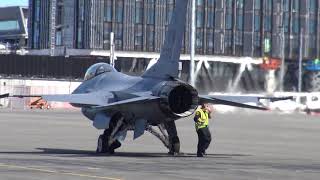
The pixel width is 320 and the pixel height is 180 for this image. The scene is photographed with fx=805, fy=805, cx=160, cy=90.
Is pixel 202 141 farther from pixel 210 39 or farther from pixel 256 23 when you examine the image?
pixel 210 39

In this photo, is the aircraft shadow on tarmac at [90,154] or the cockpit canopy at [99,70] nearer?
the aircraft shadow on tarmac at [90,154]

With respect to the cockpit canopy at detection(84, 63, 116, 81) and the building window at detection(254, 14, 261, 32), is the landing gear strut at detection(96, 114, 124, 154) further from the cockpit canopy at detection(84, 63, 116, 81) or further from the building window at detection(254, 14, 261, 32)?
the building window at detection(254, 14, 261, 32)

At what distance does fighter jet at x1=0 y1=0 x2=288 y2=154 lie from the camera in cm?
2745

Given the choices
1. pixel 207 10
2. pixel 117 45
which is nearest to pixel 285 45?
pixel 207 10

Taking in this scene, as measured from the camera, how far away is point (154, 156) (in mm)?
28625

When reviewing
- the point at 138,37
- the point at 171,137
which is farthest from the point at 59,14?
the point at 171,137

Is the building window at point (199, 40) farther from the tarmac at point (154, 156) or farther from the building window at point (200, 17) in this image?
the tarmac at point (154, 156)

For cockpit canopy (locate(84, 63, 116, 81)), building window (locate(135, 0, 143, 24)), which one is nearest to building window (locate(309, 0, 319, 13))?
building window (locate(135, 0, 143, 24))

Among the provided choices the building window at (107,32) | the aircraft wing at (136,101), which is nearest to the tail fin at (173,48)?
the aircraft wing at (136,101)

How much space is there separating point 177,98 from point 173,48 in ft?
7.39

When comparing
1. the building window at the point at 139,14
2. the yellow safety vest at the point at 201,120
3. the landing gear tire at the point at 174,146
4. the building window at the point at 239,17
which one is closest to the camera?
the yellow safety vest at the point at 201,120

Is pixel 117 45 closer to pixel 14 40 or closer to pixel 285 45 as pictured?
pixel 285 45

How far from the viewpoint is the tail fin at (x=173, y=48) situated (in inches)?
1128

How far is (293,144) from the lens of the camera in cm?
3925
